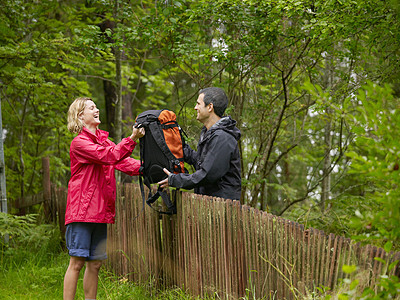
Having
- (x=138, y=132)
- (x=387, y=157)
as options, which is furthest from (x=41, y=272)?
(x=387, y=157)

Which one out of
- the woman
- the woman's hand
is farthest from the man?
the woman

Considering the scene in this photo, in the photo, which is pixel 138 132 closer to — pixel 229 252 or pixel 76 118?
pixel 76 118

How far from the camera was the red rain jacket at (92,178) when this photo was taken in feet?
12.8

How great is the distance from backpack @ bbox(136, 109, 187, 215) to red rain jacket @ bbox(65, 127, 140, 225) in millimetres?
179

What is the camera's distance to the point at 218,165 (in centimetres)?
376

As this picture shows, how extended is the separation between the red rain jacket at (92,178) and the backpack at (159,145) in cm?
18

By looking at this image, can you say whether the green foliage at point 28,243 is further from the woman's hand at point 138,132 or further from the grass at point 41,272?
the woman's hand at point 138,132

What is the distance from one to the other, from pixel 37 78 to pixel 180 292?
423cm

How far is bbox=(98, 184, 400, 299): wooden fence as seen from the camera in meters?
2.96

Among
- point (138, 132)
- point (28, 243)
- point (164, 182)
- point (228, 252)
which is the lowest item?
point (28, 243)

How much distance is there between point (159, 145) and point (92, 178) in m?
0.74

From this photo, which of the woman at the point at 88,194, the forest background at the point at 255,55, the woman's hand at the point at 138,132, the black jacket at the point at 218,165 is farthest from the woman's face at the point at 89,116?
the forest background at the point at 255,55

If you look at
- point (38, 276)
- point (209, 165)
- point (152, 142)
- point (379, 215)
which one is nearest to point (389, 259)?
point (379, 215)

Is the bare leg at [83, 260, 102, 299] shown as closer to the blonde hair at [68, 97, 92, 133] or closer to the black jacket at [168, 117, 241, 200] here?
the black jacket at [168, 117, 241, 200]
